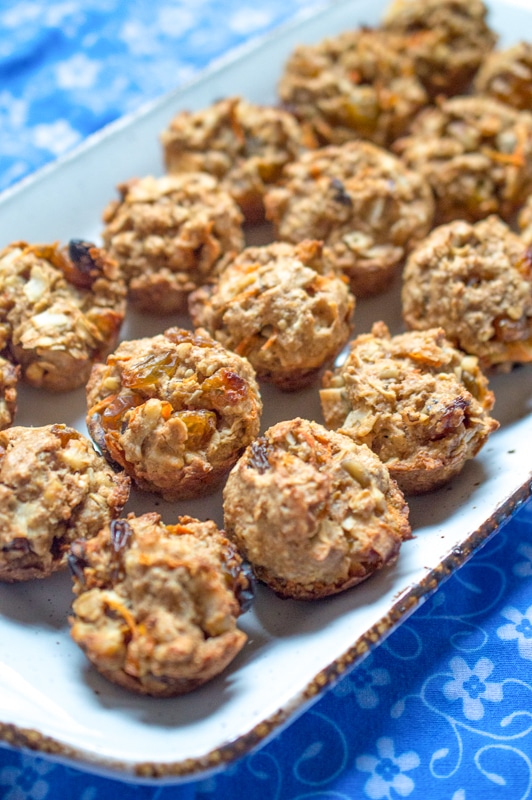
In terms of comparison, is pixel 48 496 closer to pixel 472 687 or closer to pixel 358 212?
pixel 472 687

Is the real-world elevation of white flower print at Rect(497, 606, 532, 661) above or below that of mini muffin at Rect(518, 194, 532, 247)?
below

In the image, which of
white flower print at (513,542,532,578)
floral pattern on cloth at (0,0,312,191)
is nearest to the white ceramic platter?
white flower print at (513,542,532,578)

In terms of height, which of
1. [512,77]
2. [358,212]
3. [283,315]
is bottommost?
[512,77]

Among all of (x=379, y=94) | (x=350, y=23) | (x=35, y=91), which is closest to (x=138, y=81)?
(x=35, y=91)

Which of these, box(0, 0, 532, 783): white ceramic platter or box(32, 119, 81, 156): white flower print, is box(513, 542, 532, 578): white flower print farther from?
box(32, 119, 81, 156): white flower print

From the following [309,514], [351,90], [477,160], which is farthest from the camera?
[351,90]

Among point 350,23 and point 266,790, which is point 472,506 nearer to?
point 266,790

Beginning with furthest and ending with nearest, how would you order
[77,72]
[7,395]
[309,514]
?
1. [77,72]
2. [7,395]
3. [309,514]

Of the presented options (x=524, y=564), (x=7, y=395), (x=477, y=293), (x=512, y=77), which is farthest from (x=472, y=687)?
(x=512, y=77)

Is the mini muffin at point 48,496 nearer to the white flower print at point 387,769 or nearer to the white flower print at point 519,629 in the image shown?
the white flower print at point 387,769
